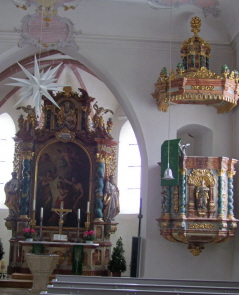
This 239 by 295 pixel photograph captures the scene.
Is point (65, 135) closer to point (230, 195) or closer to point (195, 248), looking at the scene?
point (195, 248)

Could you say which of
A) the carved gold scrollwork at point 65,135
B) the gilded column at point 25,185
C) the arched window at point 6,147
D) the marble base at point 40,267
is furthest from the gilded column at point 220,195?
the arched window at point 6,147

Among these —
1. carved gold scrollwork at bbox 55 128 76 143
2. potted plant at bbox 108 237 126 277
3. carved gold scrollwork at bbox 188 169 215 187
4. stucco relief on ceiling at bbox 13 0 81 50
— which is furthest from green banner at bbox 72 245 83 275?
stucco relief on ceiling at bbox 13 0 81 50

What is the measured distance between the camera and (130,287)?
6.40m

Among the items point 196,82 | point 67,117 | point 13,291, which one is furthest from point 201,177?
point 67,117

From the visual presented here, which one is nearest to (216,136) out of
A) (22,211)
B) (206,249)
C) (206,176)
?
(206,176)

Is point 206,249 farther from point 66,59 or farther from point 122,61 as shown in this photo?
point 66,59

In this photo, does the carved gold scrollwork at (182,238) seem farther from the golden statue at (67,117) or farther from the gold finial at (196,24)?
the golden statue at (67,117)

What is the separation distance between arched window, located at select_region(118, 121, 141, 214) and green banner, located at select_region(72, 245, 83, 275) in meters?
4.07

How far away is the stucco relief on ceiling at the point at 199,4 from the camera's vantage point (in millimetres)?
11391

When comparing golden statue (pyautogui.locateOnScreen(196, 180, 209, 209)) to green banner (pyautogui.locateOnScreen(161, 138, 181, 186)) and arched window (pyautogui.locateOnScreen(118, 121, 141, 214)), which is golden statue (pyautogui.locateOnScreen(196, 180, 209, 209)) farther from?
arched window (pyautogui.locateOnScreen(118, 121, 141, 214))

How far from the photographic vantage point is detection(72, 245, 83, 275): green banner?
14170 millimetres

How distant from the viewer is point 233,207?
35.8ft

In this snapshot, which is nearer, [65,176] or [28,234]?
[28,234]

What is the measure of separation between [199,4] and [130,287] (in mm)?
7161
